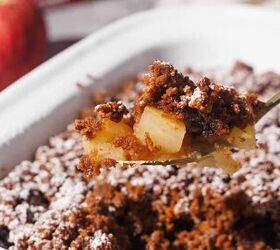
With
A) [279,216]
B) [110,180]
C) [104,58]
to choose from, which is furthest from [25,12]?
[279,216]

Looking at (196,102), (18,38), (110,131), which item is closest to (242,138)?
(196,102)

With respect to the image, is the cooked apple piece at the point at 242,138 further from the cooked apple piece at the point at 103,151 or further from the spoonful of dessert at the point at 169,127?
the cooked apple piece at the point at 103,151

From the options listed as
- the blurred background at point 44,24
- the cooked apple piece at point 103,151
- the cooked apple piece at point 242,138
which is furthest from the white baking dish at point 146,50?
the cooked apple piece at point 242,138

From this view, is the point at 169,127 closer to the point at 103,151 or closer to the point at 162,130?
the point at 162,130

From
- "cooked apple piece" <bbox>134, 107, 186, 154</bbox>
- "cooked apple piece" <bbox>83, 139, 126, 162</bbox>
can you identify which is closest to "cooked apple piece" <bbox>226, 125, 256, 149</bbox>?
"cooked apple piece" <bbox>134, 107, 186, 154</bbox>

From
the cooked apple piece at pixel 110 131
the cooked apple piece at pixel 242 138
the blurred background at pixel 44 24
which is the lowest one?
the blurred background at pixel 44 24

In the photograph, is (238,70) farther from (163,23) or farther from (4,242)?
(4,242)
